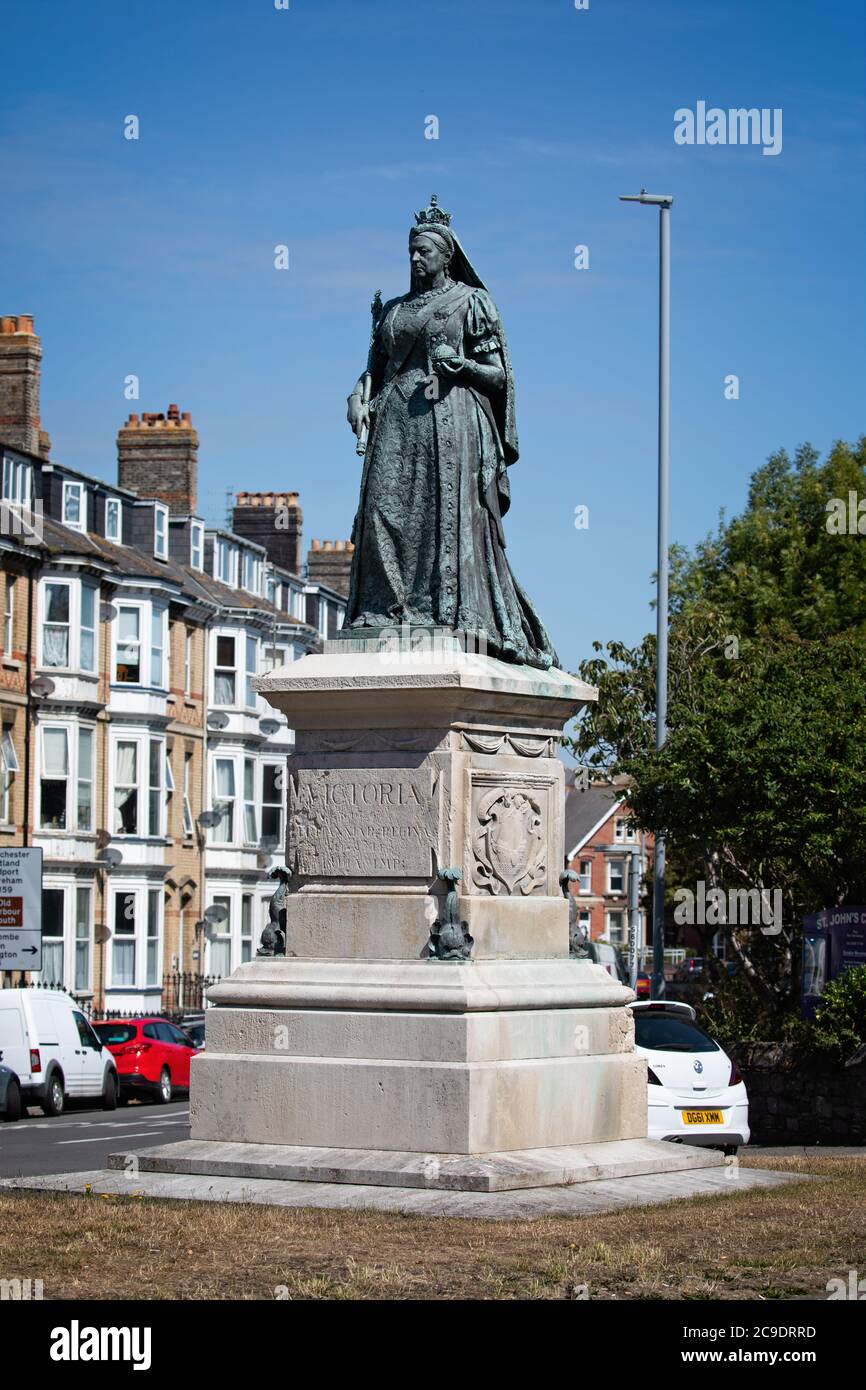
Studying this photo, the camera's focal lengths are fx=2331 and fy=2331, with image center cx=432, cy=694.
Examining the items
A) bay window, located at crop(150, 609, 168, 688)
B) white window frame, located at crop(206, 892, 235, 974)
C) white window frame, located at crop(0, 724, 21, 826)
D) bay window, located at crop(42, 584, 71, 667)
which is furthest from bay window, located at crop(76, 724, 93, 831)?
white window frame, located at crop(206, 892, 235, 974)

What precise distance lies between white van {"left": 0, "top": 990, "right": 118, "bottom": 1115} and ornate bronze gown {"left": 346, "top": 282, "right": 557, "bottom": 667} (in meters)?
20.1

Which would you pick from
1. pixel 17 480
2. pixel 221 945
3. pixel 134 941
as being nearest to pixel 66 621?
pixel 17 480

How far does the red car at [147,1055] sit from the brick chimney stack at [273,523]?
3129 centimetres

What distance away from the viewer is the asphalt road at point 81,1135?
69.3 ft

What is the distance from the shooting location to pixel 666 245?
1481 inches

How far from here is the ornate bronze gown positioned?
14.0m

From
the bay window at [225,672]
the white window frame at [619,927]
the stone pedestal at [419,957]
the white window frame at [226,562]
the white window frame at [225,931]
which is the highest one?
the white window frame at [226,562]

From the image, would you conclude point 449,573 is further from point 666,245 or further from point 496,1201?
point 666,245

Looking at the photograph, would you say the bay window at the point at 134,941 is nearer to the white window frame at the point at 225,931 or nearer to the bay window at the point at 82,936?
the bay window at the point at 82,936

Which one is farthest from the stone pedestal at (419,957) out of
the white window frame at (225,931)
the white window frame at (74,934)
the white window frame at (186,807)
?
the white window frame at (225,931)

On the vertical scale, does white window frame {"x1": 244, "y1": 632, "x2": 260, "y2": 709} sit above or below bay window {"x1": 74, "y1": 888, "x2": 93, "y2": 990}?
above

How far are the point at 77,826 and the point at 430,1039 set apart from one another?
39981mm

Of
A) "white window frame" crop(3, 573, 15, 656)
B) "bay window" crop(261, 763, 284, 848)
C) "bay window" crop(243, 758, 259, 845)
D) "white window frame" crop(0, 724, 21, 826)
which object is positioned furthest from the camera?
"bay window" crop(261, 763, 284, 848)

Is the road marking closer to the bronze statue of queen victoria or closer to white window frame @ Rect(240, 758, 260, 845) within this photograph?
the bronze statue of queen victoria
